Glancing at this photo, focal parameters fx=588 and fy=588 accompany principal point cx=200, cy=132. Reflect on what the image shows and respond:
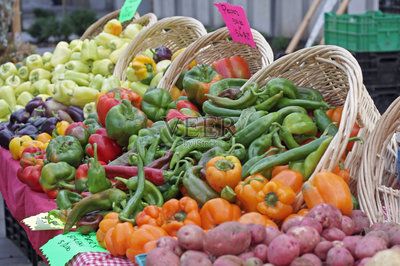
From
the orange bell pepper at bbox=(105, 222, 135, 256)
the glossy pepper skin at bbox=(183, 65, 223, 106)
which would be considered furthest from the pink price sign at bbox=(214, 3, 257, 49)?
the orange bell pepper at bbox=(105, 222, 135, 256)

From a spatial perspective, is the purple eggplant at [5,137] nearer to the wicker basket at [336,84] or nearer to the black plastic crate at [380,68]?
the wicker basket at [336,84]

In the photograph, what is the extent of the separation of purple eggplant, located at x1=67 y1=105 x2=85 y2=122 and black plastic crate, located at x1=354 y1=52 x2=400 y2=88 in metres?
2.79

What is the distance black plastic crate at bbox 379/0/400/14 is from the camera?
21.8 ft

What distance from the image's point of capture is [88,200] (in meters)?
2.56

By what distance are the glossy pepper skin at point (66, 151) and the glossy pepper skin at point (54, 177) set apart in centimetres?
9

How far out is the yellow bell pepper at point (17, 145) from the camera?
3.84 meters

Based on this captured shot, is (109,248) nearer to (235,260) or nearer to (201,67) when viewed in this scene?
(235,260)

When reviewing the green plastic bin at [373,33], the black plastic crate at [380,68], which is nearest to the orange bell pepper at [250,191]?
the black plastic crate at [380,68]

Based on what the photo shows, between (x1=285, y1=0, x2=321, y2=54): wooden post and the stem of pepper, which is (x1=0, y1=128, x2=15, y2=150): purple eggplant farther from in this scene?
(x1=285, y1=0, x2=321, y2=54): wooden post

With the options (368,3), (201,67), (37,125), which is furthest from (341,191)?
(368,3)

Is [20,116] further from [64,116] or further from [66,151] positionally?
[66,151]

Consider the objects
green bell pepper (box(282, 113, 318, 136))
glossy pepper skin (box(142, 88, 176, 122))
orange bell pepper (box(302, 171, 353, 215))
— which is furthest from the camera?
glossy pepper skin (box(142, 88, 176, 122))

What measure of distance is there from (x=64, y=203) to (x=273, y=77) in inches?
49.6

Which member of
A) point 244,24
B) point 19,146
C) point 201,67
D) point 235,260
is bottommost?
point 19,146
